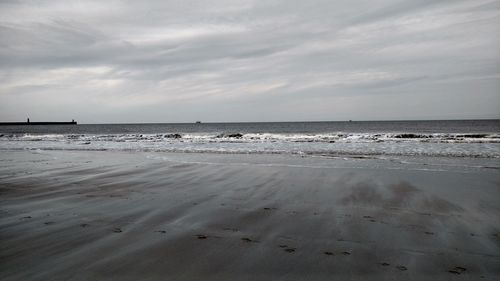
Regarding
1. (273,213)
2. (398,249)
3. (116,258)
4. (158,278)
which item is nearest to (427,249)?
(398,249)

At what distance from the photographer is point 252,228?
4820 millimetres

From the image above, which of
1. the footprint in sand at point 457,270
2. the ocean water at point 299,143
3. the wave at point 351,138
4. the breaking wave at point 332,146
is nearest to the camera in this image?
the footprint in sand at point 457,270

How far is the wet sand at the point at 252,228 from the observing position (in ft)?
11.3

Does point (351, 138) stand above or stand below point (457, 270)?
above

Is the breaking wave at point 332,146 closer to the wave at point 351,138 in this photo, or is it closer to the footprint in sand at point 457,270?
the wave at point 351,138

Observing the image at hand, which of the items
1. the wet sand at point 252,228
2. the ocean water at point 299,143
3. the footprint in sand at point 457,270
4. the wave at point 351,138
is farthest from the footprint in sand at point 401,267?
the wave at point 351,138

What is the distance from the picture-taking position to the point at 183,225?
4.97 metres

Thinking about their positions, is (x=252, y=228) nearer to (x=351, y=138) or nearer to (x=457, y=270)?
(x=457, y=270)

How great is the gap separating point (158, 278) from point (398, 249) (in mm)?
2761

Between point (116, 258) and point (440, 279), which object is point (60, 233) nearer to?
point (116, 258)

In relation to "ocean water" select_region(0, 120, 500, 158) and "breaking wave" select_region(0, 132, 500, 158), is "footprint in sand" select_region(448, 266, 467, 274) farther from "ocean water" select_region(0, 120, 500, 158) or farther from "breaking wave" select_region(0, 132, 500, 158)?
"breaking wave" select_region(0, 132, 500, 158)

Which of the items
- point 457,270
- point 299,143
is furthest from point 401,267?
point 299,143

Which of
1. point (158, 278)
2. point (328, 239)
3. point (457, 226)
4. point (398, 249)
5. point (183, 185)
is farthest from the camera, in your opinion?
point (183, 185)

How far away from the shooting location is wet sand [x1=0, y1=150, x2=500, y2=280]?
11.3 feet
